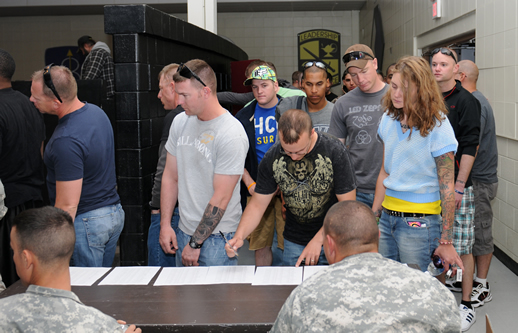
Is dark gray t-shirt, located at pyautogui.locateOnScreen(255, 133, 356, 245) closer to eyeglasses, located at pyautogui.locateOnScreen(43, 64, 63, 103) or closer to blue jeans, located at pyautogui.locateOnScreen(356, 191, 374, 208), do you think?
blue jeans, located at pyautogui.locateOnScreen(356, 191, 374, 208)

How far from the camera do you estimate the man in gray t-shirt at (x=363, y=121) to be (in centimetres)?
304

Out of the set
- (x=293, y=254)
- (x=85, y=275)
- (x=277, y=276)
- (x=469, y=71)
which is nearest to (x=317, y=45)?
(x=469, y=71)

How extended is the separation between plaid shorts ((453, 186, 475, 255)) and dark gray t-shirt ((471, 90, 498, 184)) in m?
0.43

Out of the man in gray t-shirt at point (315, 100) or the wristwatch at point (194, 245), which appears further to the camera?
the man in gray t-shirt at point (315, 100)

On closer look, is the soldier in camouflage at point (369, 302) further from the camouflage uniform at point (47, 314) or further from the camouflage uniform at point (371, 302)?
the camouflage uniform at point (47, 314)

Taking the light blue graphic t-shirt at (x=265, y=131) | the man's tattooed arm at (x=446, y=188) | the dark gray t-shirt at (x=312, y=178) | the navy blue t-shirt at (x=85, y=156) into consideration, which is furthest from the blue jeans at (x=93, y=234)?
the man's tattooed arm at (x=446, y=188)

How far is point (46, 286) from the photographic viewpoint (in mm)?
1479

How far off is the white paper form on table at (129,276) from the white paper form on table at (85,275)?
43mm

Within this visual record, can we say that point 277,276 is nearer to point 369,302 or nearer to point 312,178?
point 312,178

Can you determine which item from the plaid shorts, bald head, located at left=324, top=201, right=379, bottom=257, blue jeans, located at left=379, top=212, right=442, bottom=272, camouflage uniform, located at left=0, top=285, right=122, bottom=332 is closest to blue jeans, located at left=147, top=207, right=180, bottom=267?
blue jeans, located at left=379, top=212, right=442, bottom=272

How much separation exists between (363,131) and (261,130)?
2.42 feet

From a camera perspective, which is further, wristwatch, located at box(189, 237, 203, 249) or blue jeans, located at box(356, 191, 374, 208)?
blue jeans, located at box(356, 191, 374, 208)

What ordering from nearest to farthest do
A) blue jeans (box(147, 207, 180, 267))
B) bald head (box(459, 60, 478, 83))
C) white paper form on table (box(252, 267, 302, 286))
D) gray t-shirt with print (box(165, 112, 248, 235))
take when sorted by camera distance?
1. white paper form on table (box(252, 267, 302, 286))
2. gray t-shirt with print (box(165, 112, 248, 235))
3. blue jeans (box(147, 207, 180, 267))
4. bald head (box(459, 60, 478, 83))

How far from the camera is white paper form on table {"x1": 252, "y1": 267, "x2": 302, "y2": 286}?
203 centimetres
